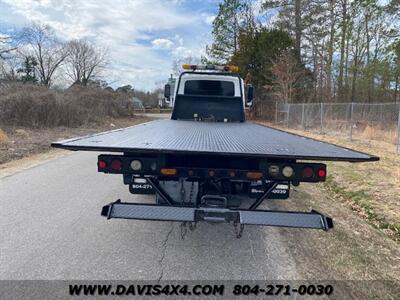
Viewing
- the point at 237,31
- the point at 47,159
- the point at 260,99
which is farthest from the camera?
the point at 237,31

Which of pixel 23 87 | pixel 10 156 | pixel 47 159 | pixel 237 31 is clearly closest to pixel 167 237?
pixel 47 159

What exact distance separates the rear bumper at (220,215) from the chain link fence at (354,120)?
10.1m

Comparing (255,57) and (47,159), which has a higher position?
(255,57)

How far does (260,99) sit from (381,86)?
1070 cm

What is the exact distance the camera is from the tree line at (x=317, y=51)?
83.8ft

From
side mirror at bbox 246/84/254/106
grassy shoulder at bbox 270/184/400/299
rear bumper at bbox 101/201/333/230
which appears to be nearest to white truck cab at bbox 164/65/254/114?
side mirror at bbox 246/84/254/106

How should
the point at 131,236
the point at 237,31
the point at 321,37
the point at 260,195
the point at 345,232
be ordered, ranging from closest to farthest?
the point at 260,195 → the point at 131,236 → the point at 345,232 → the point at 321,37 → the point at 237,31

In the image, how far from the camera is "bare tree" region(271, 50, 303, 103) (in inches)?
1049

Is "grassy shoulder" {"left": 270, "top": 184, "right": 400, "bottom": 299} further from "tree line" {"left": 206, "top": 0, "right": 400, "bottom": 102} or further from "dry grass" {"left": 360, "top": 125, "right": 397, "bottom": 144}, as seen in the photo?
"tree line" {"left": 206, "top": 0, "right": 400, "bottom": 102}

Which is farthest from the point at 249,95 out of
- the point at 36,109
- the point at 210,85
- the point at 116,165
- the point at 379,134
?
the point at 36,109

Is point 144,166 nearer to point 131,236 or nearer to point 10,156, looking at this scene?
point 131,236

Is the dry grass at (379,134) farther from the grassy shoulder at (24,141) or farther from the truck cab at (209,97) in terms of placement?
the grassy shoulder at (24,141)

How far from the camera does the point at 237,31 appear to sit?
35.1m

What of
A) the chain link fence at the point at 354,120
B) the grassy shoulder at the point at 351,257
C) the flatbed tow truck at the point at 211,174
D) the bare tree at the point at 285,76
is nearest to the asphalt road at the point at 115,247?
the grassy shoulder at the point at 351,257
